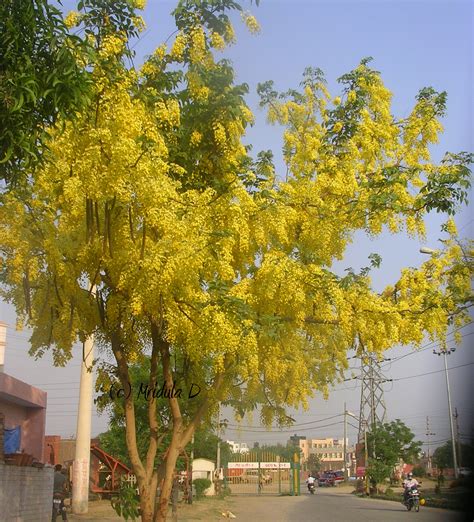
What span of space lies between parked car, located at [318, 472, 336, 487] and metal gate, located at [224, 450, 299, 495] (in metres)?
8.47

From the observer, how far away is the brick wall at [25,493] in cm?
1070

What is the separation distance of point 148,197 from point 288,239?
90.4 inches

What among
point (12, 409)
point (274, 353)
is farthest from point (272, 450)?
point (274, 353)

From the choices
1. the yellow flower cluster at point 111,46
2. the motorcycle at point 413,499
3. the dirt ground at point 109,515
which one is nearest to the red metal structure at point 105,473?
the dirt ground at point 109,515

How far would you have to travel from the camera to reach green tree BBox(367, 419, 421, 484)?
35.8 meters

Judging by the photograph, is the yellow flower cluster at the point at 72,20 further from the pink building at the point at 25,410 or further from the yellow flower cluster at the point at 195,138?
the pink building at the point at 25,410

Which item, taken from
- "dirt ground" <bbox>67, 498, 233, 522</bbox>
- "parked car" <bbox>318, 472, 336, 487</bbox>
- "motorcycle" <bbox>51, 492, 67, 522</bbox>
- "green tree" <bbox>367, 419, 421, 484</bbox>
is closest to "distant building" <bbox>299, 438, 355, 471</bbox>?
"parked car" <bbox>318, 472, 336, 487</bbox>

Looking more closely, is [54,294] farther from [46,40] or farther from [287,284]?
[46,40]

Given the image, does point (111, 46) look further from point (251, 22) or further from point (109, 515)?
point (109, 515)

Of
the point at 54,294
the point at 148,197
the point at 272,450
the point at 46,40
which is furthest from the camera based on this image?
the point at 272,450

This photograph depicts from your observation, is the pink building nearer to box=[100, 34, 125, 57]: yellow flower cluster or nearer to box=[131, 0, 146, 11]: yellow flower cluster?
box=[100, 34, 125, 57]: yellow flower cluster

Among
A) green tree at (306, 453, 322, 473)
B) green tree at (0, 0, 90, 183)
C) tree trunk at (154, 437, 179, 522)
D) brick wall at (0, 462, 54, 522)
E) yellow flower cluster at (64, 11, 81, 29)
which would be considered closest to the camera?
green tree at (0, 0, 90, 183)

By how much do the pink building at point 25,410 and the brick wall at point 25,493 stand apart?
174cm

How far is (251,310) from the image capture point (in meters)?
8.28
